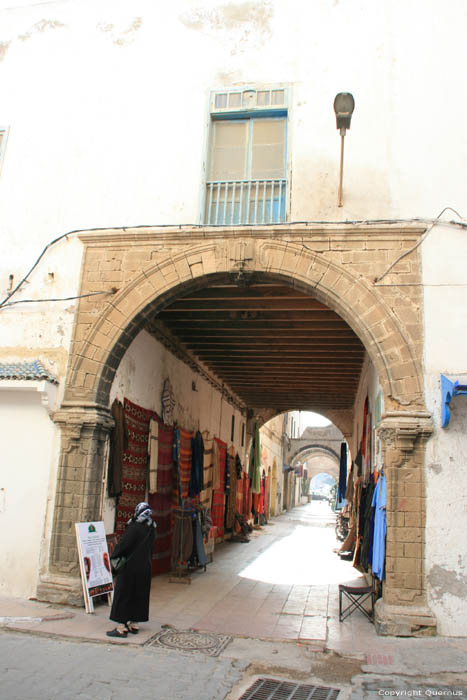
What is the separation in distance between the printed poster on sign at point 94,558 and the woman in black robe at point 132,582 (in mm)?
911

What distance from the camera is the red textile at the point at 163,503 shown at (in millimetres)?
8859

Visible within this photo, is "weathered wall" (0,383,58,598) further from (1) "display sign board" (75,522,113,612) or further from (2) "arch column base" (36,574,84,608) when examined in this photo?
(1) "display sign board" (75,522,113,612)

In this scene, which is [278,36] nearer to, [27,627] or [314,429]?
[27,627]

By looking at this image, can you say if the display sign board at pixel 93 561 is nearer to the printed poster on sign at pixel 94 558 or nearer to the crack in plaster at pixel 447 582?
the printed poster on sign at pixel 94 558

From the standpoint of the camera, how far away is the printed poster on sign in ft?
20.3

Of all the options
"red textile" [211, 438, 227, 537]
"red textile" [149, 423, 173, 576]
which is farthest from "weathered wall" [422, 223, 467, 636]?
"red textile" [211, 438, 227, 537]

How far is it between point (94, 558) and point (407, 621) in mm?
3342

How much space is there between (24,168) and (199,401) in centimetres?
567

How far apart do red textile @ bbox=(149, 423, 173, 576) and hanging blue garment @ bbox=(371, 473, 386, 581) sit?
11.8 feet

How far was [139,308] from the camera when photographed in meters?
6.91

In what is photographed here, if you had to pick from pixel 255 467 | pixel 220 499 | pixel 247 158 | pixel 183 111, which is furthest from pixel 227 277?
pixel 255 467

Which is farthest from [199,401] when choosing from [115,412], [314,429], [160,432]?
[314,429]

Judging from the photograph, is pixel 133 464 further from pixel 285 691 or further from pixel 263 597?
pixel 285 691

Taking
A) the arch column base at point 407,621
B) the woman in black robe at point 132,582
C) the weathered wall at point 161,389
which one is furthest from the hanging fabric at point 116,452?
the arch column base at point 407,621
